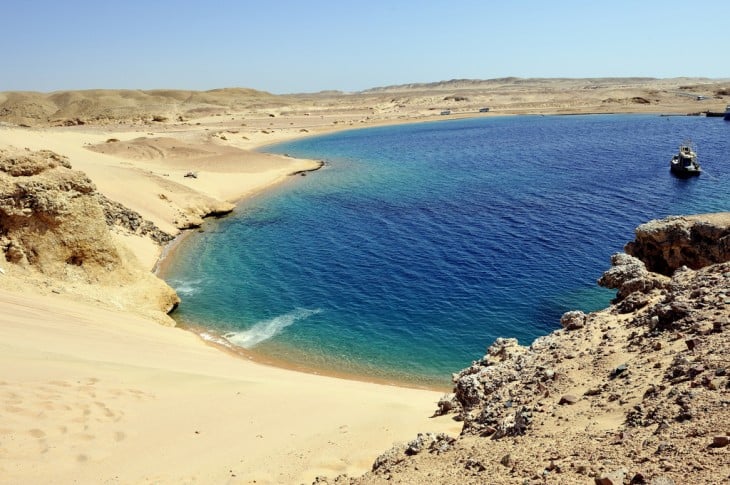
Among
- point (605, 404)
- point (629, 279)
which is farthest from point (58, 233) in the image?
point (629, 279)

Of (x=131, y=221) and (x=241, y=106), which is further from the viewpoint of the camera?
(x=241, y=106)

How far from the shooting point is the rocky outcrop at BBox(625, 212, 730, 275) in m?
20.6

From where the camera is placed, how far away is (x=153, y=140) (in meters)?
74.9

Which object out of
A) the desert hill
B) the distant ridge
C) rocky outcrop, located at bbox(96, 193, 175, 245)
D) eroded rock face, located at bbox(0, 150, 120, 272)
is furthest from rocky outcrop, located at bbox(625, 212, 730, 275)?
the distant ridge

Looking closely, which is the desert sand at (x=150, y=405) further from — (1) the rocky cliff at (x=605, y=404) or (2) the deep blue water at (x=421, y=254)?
(2) the deep blue water at (x=421, y=254)

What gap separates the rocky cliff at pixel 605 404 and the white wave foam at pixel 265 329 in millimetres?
13583

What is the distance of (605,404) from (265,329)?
19.3 m

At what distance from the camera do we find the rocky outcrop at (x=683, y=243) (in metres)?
20.6

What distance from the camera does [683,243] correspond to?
2144 centimetres

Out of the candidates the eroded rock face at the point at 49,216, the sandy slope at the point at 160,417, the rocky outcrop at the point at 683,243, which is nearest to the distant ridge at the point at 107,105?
the eroded rock face at the point at 49,216

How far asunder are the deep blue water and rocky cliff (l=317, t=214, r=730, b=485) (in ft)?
31.4

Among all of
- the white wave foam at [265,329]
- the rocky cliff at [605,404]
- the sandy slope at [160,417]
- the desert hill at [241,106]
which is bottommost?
the white wave foam at [265,329]

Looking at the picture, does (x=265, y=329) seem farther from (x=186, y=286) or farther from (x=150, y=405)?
(x=150, y=405)

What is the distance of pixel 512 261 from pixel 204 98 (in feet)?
579
